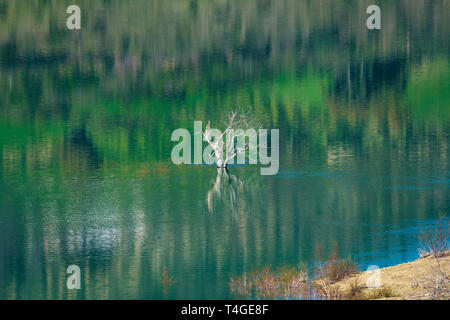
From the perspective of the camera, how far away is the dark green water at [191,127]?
44.8 meters

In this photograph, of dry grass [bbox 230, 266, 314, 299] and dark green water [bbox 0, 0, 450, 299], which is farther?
dark green water [bbox 0, 0, 450, 299]

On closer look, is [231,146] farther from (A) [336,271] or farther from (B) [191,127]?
(A) [336,271]

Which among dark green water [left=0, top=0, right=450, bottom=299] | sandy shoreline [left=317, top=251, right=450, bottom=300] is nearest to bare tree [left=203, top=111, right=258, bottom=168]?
dark green water [left=0, top=0, right=450, bottom=299]

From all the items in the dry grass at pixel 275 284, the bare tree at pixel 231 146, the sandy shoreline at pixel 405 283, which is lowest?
the dry grass at pixel 275 284

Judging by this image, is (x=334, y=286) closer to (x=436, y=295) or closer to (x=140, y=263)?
(x=436, y=295)

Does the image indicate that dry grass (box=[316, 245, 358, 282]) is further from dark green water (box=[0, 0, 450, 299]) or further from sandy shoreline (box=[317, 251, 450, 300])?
dark green water (box=[0, 0, 450, 299])

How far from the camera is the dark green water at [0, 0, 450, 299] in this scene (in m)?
44.8

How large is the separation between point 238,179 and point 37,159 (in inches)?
824

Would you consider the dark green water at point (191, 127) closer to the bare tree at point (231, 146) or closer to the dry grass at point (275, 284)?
the dry grass at point (275, 284)

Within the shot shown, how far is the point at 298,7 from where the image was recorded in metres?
134

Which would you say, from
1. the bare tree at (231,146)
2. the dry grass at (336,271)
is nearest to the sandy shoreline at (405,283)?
the dry grass at (336,271)

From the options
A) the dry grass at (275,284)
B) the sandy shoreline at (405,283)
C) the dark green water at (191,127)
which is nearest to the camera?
the sandy shoreline at (405,283)

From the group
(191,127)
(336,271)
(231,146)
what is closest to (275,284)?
(336,271)

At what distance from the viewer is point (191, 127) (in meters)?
89.4
